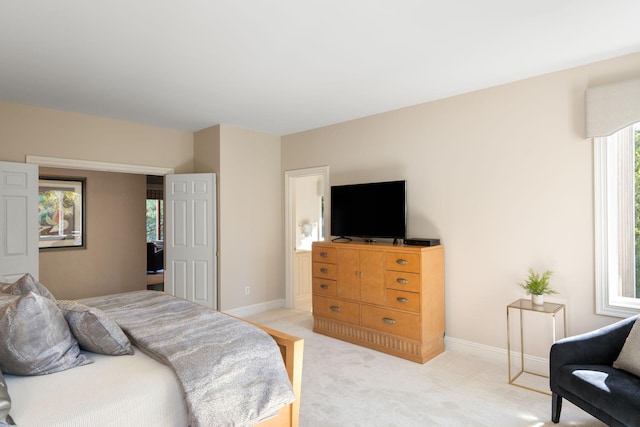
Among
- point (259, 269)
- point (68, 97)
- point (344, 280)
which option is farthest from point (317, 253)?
point (68, 97)

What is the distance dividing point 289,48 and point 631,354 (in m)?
2.92

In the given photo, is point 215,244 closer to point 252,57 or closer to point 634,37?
point 252,57

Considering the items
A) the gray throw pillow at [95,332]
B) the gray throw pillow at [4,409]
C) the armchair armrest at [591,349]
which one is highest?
the gray throw pillow at [95,332]

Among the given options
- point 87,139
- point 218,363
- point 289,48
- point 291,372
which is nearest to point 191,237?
point 87,139

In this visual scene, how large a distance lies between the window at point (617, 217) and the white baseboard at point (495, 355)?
685mm

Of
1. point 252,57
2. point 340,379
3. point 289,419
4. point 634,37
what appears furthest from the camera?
point 340,379

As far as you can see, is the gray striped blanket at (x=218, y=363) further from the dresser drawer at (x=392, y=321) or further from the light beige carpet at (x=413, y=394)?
the dresser drawer at (x=392, y=321)

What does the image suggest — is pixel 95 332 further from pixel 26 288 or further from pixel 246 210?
pixel 246 210

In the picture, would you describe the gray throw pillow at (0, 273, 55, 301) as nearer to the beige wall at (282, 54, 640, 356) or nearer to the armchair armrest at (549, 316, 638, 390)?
the armchair armrest at (549, 316, 638, 390)

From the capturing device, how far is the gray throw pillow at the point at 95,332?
1.79m

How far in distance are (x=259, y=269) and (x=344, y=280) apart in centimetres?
169

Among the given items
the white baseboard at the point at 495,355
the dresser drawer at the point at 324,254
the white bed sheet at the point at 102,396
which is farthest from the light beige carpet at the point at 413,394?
the white bed sheet at the point at 102,396

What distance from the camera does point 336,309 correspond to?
13.6 ft

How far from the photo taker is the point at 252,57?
2.82 m
